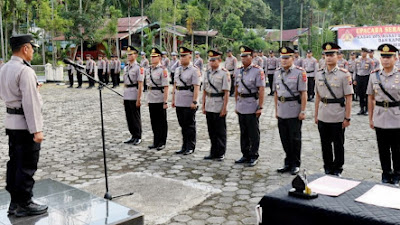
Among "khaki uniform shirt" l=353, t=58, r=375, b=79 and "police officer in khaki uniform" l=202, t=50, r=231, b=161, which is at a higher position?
"khaki uniform shirt" l=353, t=58, r=375, b=79

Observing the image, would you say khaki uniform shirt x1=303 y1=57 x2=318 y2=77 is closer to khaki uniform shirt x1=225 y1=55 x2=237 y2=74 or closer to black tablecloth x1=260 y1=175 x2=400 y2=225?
khaki uniform shirt x1=225 y1=55 x2=237 y2=74

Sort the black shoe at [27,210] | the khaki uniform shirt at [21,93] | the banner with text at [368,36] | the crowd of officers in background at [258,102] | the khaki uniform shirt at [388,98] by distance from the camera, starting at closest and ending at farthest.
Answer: the khaki uniform shirt at [21,93], the black shoe at [27,210], the khaki uniform shirt at [388,98], the crowd of officers in background at [258,102], the banner with text at [368,36]

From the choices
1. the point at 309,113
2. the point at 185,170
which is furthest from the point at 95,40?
the point at 185,170

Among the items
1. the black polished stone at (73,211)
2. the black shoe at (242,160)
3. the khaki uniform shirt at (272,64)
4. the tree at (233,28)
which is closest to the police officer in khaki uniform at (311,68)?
the khaki uniform shirt at (272,64)

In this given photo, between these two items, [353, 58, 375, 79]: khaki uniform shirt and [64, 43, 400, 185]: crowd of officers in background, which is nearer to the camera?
[64, 43, 400, 185]: crowd of officers in background

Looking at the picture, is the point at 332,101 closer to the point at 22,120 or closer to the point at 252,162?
the point at 252,162

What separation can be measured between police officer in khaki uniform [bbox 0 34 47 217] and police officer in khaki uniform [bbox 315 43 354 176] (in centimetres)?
336

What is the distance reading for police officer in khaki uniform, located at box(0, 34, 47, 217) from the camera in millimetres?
3547

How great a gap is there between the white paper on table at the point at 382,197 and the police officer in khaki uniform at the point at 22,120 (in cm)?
262

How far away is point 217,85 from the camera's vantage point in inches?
254

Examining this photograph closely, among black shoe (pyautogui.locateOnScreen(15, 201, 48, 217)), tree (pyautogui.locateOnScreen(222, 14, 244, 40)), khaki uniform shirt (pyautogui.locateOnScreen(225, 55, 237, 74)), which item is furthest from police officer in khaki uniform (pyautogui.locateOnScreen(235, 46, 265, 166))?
tree (pyautogui.locateOnScreen(222, 14, 244, 40))

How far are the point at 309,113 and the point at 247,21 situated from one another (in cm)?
4394

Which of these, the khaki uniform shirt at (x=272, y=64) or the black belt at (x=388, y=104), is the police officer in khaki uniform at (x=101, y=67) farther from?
the black belt at (x=388, y=104)

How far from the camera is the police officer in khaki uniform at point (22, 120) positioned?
140 inches
